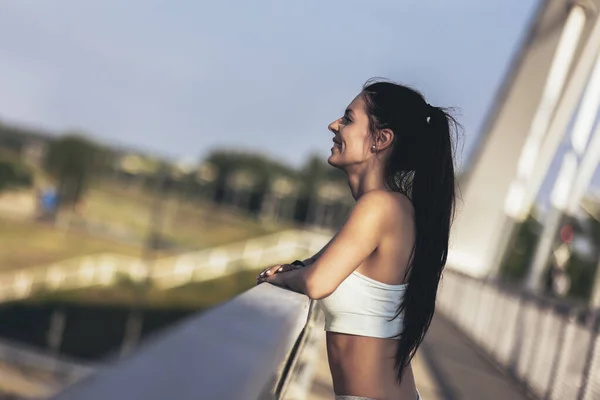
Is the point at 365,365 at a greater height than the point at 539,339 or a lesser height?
greater

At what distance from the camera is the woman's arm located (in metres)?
1.77

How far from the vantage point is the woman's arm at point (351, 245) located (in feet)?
5.80

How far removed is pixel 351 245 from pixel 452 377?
669cm

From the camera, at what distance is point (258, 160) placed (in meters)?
131

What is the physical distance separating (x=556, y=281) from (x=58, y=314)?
57485mm

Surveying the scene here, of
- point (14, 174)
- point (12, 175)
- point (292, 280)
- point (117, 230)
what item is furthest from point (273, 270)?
point (14, 174)

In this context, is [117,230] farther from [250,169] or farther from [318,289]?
[318,289]

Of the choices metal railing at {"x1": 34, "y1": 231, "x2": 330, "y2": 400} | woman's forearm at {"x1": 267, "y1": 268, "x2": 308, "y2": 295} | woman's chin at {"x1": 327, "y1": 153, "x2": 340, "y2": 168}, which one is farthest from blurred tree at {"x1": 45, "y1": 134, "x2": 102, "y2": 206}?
metal railing at {"x1": 34, "y1": 231, "x2": 330, "y2": 400}

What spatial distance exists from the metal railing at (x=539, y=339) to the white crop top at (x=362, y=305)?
8.18ft

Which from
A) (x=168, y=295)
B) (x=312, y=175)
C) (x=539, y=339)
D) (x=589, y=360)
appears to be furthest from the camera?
(x=312, y=175)

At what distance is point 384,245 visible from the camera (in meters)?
1.83

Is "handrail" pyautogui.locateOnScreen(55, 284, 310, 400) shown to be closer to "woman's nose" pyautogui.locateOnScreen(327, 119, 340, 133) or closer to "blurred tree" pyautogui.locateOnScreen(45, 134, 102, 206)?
"woman's nose" pyautogui.locateOnScreen(327, 119, 340, 133)

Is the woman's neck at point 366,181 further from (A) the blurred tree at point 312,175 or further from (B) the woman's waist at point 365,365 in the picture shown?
(A) the blurred tree at point 312,175

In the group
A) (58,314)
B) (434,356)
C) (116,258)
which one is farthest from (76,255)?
(434,356)
